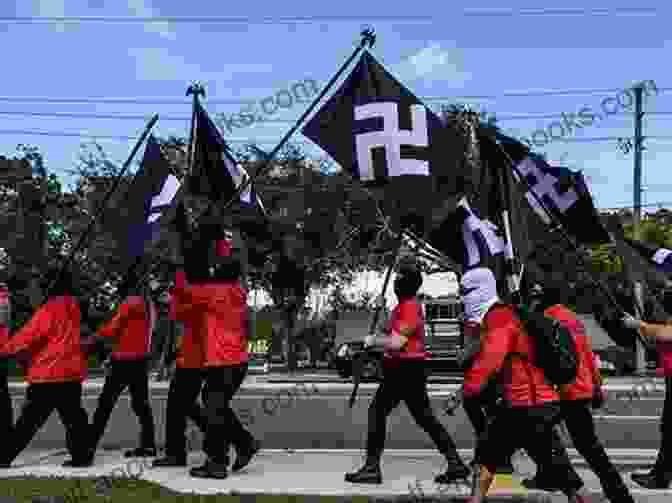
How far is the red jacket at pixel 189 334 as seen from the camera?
775 centimetres

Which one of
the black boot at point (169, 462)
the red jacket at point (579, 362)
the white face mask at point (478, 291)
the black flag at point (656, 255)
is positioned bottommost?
the black boot at point (169, 462)

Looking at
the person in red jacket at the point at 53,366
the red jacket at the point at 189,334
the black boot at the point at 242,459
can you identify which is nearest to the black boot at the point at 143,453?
the person in red jacket at the point at 53,366

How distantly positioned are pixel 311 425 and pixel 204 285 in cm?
520

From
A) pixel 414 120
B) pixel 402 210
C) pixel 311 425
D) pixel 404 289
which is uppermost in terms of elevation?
pixel 414 120

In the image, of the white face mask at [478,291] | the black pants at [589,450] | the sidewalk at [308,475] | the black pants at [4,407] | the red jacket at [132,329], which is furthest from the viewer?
the red jacket at [132,329]

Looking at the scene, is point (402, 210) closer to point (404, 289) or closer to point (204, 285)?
point (404, 289)

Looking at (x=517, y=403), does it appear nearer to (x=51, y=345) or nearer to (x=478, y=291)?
(x=478, y=291)

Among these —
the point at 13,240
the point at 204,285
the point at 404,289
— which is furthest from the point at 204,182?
the point at 13,240

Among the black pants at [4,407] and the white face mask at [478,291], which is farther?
the black pants at [4,407]

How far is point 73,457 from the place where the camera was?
819 centimetres

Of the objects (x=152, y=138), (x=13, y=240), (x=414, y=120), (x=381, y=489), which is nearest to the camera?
(x=381, y=489)

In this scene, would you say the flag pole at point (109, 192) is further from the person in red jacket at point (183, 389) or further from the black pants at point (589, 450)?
the black pants at point (589, 450)

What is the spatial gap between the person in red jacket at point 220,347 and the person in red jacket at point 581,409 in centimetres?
230

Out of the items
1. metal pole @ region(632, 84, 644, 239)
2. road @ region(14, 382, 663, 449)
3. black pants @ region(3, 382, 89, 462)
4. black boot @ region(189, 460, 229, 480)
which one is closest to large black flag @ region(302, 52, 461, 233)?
black boot @ region(189, 460, 229, 480)
